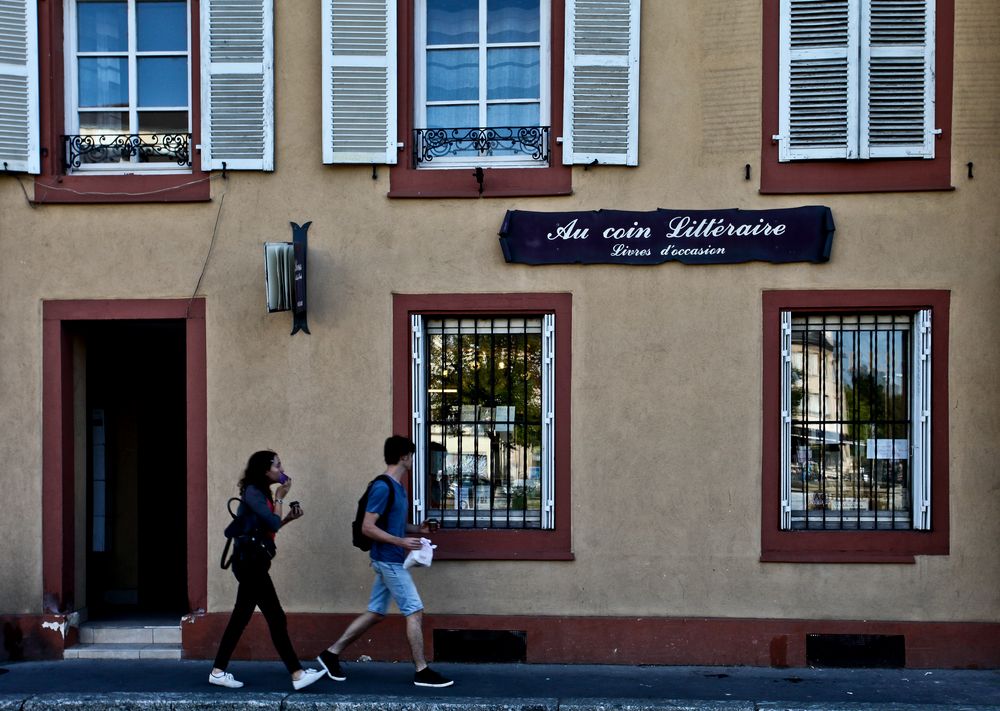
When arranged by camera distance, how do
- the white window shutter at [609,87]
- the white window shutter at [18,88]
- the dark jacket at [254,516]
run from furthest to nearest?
1. the white window shutter at [18,88]
2. the white window shutter at [609,87]
3. the dark jacket at [254,516]

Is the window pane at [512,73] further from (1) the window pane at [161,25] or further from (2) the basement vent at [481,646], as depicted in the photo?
(2) the basement vent at [481,646]

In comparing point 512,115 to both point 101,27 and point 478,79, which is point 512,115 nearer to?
point 478,79

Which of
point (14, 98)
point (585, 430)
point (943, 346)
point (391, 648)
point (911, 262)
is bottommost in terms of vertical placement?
point (391, 648)

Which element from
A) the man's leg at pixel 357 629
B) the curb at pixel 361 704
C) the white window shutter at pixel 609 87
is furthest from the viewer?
the white window shutter at pixel 609 87

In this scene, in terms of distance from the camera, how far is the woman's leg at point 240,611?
24.5 ft

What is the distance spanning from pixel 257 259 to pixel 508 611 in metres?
3.30

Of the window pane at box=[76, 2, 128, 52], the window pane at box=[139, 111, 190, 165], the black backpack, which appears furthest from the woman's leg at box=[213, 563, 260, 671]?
the window pane at box=[76, 2, 128, 52]

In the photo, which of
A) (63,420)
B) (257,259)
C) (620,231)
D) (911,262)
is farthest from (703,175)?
(63,420)

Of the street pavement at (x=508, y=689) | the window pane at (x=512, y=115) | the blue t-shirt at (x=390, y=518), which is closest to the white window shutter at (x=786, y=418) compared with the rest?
the street pavement at (x=508, y=689)

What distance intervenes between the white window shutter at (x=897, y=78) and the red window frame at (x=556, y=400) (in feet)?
8.57

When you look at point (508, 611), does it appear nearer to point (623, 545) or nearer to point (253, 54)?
point (623, 545)

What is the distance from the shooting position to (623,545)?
27.5ft

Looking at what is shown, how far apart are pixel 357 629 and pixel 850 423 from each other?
3998mm

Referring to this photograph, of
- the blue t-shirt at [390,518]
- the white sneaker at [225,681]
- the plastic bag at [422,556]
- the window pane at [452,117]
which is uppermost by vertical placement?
the window pane at [452,117]
